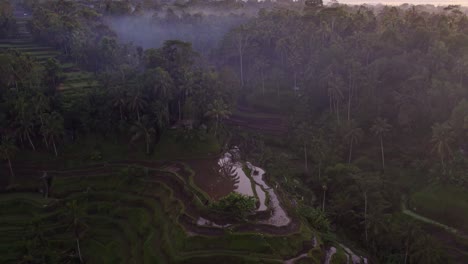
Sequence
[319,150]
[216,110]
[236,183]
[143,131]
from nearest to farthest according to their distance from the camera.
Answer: [236,183]
[319,150]
[143,131]
[216,110]

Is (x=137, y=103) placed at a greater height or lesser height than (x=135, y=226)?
greater

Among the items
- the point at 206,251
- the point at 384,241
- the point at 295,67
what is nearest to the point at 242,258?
the point at 206,251

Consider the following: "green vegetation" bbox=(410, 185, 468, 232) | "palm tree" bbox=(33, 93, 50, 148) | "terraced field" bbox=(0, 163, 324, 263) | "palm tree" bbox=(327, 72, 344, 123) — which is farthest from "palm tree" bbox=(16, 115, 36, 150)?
"green vegetation" bbox=(410, 185, 468, 232)

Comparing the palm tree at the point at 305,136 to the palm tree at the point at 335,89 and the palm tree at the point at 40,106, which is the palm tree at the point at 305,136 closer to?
the palm tree at the point at 335,89

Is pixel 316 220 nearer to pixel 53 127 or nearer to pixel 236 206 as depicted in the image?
pixel 236 206

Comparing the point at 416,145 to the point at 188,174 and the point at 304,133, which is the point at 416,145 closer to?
the point at 304,133

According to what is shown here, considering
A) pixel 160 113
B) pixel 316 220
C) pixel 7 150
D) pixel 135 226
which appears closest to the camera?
pixel 316 220

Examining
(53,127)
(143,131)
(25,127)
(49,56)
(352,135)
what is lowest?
(352,135)

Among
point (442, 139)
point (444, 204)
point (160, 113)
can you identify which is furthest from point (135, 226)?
point (442, 139)
